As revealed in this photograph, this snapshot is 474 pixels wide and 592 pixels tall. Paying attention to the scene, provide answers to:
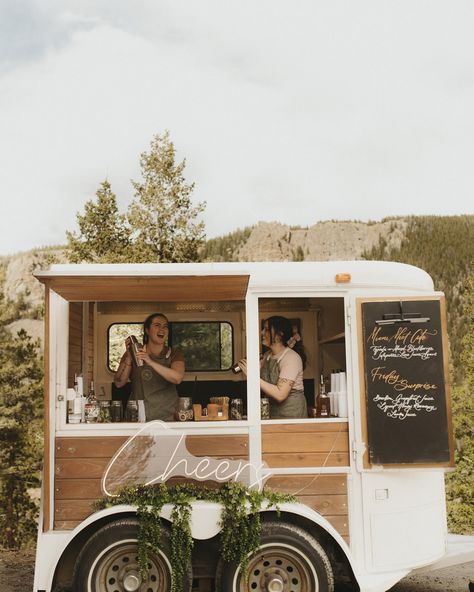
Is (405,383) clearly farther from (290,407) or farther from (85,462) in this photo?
(85,462)

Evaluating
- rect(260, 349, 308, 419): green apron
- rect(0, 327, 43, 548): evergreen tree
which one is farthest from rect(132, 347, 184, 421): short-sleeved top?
rect(0, 327, 43, 548): evergreen tree

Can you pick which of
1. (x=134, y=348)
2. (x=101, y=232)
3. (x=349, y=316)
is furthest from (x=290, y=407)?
(x=101, y=232)

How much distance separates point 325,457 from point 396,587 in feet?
7.55

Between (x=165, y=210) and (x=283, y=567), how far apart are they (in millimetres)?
16931

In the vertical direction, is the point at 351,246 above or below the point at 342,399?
above

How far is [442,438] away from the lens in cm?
476

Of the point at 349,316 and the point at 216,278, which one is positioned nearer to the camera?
the point at 216,278

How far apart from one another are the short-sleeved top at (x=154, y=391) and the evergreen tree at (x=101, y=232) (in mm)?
14080

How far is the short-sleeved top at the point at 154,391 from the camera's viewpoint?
5402 millimetres

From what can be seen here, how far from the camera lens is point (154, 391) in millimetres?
5480

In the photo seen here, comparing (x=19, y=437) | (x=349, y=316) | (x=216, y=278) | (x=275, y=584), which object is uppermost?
(x=216, y=278)

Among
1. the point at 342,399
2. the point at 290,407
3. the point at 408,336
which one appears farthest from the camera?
the point at 290,407

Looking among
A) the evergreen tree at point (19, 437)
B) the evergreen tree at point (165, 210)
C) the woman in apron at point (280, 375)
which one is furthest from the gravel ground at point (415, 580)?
the evergreen tree at point (165, 210)

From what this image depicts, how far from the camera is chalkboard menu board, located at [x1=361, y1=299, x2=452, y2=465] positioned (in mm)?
4766
